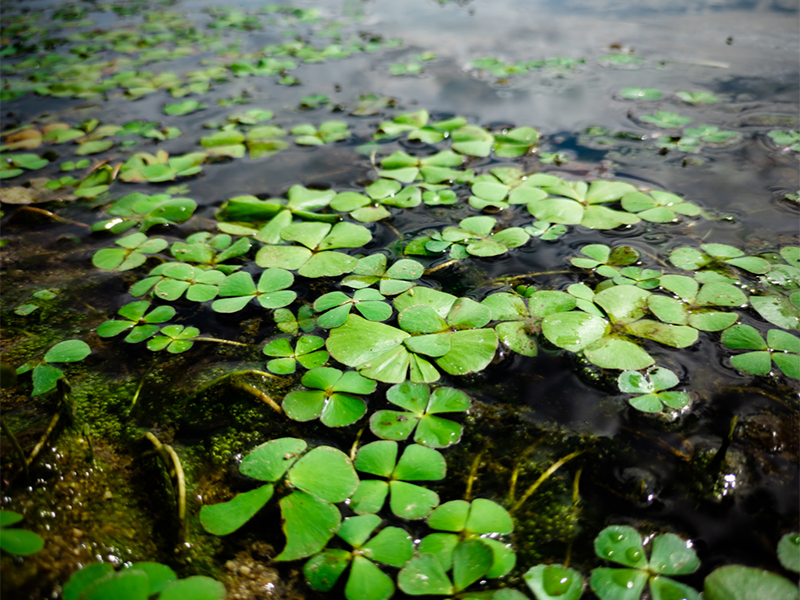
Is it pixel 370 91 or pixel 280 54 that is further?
pixel 280 54

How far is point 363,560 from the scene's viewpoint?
0.78m

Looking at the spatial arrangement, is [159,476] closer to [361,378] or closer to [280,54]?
[361,378]

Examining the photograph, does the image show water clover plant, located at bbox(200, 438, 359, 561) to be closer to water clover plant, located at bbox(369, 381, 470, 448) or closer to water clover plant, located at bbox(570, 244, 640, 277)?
water clover plant, located at bbox(369, 381, 470, 448)

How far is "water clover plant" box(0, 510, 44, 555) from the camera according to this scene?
0.69 m

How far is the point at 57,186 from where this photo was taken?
6.57 ft

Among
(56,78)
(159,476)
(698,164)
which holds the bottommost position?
(159,476)

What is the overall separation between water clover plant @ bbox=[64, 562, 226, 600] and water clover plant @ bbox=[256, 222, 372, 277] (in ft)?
2.84

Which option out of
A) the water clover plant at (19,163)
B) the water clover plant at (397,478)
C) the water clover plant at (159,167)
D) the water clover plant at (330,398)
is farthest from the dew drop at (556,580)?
the water clover plant at (19,163)

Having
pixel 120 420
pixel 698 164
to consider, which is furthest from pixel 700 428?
pixel 698 164

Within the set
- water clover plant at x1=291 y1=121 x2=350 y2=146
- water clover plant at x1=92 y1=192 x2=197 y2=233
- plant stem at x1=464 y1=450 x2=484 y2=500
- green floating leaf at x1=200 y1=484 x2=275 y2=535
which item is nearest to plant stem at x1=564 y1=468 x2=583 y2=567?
plant stem at x1=464 y1=450 x2=484 y2=500

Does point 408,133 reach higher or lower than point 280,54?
lower

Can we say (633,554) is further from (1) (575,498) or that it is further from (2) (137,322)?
(2) (137,322)

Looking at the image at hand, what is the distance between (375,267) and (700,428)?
930mm

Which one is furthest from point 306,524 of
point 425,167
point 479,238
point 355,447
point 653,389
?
point 425,167
